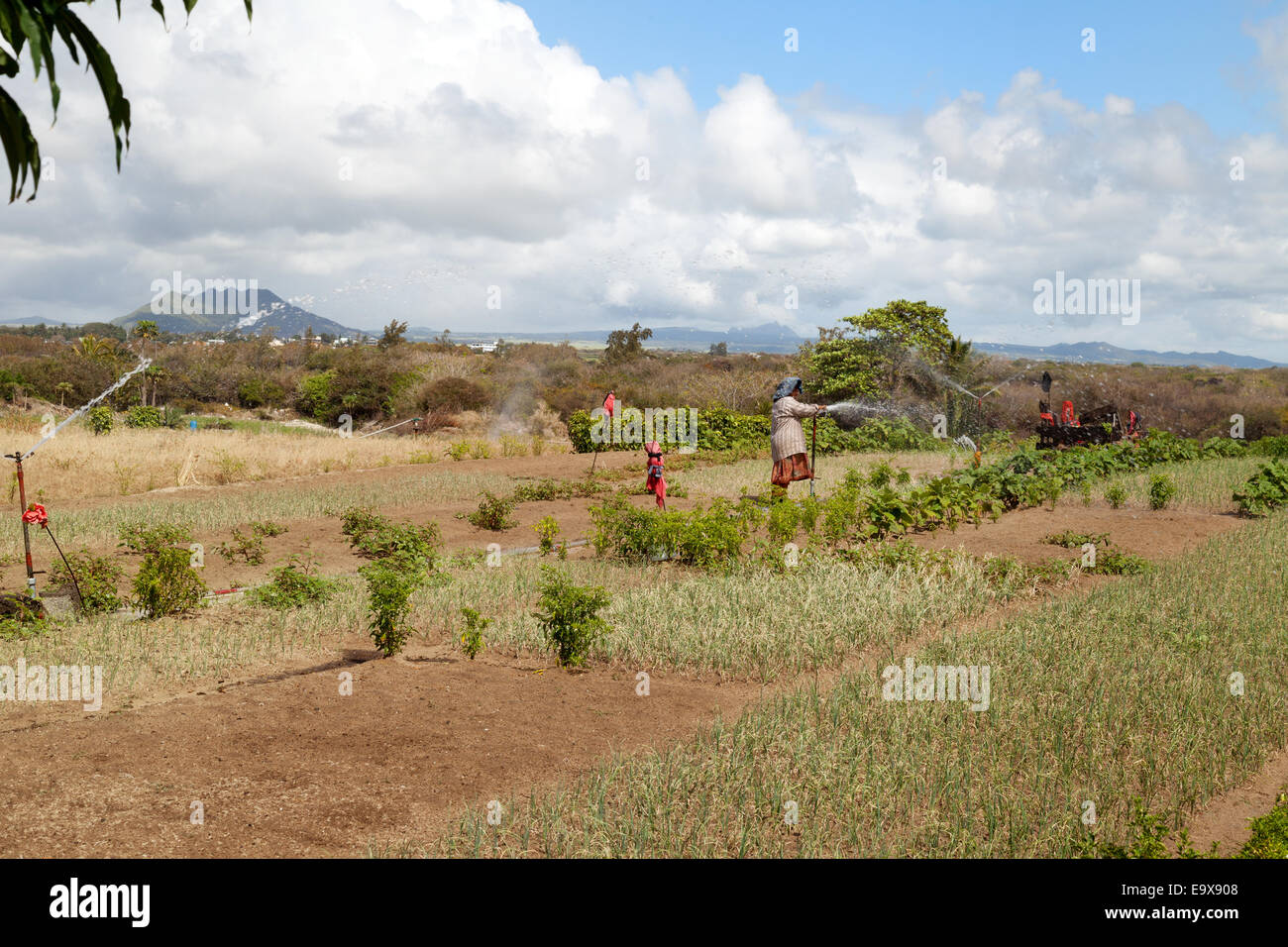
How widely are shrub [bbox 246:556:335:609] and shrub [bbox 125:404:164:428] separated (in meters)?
23.4

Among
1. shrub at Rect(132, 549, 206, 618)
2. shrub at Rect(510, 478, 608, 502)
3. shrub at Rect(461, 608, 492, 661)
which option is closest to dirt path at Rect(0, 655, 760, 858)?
shrub at Rect(461, 608, 492, 661)

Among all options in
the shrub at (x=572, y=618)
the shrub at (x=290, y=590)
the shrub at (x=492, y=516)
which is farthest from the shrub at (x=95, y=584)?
the shrub at (x=492, y=516)

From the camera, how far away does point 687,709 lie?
6.11 meters

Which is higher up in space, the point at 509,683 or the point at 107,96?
the point at 107,96

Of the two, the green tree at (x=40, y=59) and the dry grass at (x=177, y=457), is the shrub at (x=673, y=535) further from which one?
the dry grass at (x=177, y=457)

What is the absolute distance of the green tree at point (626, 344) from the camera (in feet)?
181

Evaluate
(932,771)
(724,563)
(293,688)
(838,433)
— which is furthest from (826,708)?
(838,433)

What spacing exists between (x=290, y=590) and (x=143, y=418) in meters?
24.1

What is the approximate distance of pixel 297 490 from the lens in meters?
17.6

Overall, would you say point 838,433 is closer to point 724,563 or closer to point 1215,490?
point 1215,490

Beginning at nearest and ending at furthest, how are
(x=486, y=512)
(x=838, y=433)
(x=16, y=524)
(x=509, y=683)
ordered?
(x=509, y=683)
(x=16, y=524)
(x=486, y=512)
(x=838, y=433)

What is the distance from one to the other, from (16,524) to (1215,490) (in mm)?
19888

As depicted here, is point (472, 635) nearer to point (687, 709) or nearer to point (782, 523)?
point (687, 709)

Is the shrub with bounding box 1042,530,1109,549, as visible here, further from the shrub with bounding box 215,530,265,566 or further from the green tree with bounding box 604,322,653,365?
the green tree with bounding box 604,322,653,365
